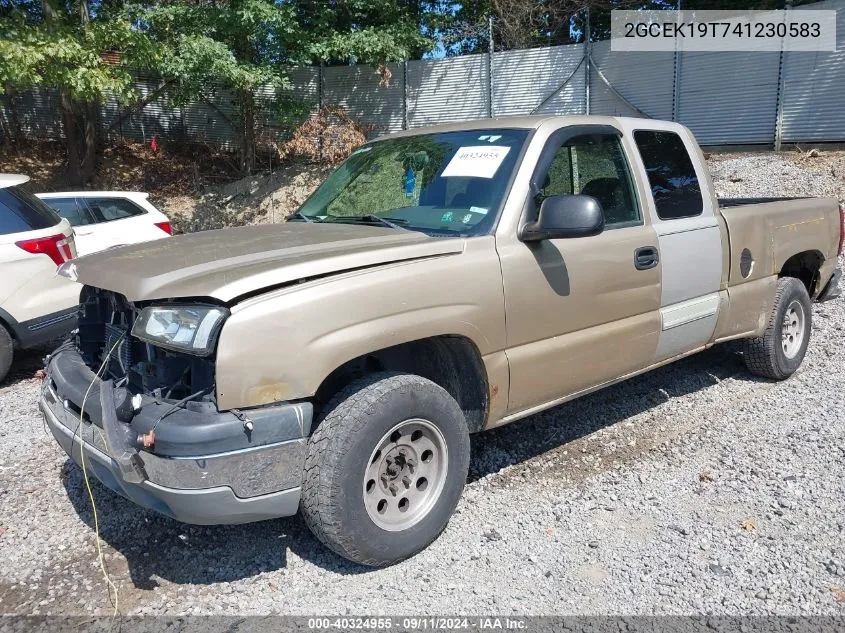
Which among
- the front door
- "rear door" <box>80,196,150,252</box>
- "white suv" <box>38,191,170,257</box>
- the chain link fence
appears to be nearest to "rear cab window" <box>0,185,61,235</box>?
"white suv" <box>38,191,170,257</box>

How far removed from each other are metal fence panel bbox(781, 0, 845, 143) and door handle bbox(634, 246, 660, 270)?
1065 centimetres

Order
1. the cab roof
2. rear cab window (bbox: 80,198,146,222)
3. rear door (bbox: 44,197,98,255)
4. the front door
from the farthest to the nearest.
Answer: rear cab window (bbox: 80,198,146,222), rear door (bbox: 44,197,98,255), the cab roof, the front door

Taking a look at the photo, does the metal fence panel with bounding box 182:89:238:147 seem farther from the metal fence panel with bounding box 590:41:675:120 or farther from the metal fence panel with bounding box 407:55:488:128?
the metal fence panel with bounding box 590:41:675:120

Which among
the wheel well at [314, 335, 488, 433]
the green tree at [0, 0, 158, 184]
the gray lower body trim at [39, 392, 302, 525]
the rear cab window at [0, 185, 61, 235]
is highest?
the green tree at [0, 0, 158, 184]

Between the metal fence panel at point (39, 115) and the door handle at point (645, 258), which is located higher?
the metal fence panel at point (39, 115)

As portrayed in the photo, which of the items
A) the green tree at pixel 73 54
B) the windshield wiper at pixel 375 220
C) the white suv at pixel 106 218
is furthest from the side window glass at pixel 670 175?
the green tree at pixel 73 54

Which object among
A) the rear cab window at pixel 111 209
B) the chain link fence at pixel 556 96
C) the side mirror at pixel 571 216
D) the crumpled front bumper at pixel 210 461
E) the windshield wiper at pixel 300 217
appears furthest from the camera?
the chain link fence at pixel 556 96

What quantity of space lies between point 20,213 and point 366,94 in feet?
41.1

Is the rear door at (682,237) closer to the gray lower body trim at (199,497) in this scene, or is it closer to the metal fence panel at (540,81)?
the gray lower body trim at (199,497)

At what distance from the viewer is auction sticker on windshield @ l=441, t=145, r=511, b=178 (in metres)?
3.67

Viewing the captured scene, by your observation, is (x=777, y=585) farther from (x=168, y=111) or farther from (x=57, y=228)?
(x=168, y=111)

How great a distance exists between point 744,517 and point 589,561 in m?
0.95

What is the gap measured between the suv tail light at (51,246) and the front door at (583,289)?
4.42m

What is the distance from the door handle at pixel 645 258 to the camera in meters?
4.01
